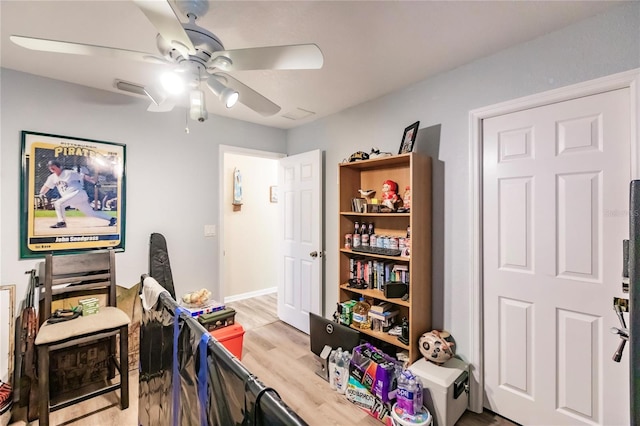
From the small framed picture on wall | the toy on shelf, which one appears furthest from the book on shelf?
the small framed picture on wall

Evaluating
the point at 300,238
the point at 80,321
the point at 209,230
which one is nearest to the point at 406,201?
the point at 300,238

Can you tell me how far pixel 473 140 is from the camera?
6.82 ft

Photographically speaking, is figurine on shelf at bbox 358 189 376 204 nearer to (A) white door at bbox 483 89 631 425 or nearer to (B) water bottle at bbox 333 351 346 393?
(A) white door at bbox 483 89 631 425

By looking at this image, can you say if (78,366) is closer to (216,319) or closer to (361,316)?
(216,319)

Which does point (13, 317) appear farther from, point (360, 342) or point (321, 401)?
point (360, 342)

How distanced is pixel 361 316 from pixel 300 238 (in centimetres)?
126

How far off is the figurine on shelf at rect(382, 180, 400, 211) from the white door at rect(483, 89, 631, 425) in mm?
666

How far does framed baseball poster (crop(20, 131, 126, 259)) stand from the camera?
220 cm

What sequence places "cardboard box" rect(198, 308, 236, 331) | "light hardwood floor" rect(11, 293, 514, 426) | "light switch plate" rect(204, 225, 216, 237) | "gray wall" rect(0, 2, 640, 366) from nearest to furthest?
"gray wall" rect(0, 2, 640, 366)
"light hardwood floor" rect(11, 293, 514, 426)
"cardboard box" rect(198, 308, 236, 331)
"light switch plate" rect(204, 225, 216, 237)

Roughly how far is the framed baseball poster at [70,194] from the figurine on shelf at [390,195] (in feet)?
7.69

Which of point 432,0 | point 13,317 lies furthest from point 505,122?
point 13,317

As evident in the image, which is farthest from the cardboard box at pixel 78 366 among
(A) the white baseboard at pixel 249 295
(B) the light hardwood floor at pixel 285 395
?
(A) the white baseboard at pixel 249 295

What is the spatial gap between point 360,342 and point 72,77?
3138 mm

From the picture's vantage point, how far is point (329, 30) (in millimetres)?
1701
